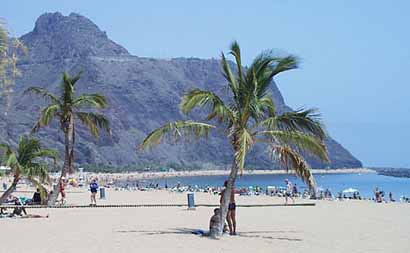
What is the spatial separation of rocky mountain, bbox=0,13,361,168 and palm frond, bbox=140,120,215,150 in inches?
3582

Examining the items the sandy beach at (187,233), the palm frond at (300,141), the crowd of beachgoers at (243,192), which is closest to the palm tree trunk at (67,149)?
the crowd of beachgoers at (243,192)

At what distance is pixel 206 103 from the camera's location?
12.7 m

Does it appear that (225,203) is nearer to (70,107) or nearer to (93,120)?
(93,120)

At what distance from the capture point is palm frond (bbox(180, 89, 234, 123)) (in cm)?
1251

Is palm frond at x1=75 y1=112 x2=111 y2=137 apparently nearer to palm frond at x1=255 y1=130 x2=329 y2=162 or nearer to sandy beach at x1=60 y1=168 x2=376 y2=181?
palm frond at x1=255 y1=130 x2=329 y2=162

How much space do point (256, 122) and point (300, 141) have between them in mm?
1079

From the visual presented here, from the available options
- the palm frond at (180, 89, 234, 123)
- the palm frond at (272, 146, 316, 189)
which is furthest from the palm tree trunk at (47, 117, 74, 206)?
the palm frond at (272, 146, 316, 189)

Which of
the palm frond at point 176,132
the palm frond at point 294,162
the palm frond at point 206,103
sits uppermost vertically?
the palm frond at point 206,103

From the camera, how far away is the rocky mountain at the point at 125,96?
124125 millimetres

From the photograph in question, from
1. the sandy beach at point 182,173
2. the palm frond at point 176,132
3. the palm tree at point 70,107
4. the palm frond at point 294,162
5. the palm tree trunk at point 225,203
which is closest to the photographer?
the palm frond at point 294,162

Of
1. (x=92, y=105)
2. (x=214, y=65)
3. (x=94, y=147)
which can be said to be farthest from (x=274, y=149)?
(x=214, y=65)

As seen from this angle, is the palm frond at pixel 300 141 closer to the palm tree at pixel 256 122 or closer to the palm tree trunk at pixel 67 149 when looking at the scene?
the palm tree at pixel 256 122

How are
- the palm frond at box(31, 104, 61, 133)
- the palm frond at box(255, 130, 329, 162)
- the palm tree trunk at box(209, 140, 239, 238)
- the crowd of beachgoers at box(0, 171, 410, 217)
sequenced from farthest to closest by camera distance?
1. the crowd of beachgoers at box(0, 171, 410, 217)
2. the palm frond at box(31, 104, 61, 133)
3. the palm tree trunk at box(209, 140, 239, 238)
4. the palm frond at box(255, 130, 329, 162)

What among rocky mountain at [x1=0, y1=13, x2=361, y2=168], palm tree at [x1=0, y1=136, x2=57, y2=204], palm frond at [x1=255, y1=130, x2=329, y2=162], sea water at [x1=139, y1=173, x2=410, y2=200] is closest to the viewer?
palm frond at [x1=255, y1=130, x2=329, y2=162]
